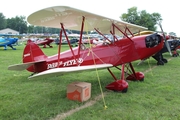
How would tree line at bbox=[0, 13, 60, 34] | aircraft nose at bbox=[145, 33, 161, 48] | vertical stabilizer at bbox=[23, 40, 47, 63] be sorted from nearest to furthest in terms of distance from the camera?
aircraft nose at bbox=[145, 33, 161, 48] < vertical stabilizer at bbox=[23, 40, 47, 63] < tree line at bbox=[0, 13, 60, 34]

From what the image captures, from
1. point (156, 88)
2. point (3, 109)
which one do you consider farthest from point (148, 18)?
point (3, 109)

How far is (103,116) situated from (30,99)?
2.19 m

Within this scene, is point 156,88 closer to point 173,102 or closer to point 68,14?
point 173,102

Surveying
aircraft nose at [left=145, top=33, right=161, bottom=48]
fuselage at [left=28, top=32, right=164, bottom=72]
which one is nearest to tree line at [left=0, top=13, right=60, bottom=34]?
fuselage at [left=28, top=32, right=164, bottom=72]

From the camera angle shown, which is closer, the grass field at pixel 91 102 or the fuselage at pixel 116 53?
the grass field at pixel 91 102

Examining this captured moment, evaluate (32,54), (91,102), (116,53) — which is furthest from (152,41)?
(32,54)

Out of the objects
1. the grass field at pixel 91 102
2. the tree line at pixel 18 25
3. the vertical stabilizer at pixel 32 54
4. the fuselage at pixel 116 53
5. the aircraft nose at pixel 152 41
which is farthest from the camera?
the tree line at pixel 18 25

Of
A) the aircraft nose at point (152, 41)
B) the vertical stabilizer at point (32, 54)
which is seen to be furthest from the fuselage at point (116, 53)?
the vertical stabilizer at point (32, 54)

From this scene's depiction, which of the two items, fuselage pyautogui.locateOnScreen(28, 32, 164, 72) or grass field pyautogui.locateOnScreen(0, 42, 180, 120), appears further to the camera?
fuselage pyautogui.locateOnScreen(28, 32, 164, 72)

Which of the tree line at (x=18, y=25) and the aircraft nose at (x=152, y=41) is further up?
the tree line at (x=18, y=25)

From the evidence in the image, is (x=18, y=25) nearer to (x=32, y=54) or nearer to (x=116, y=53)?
(x=32, y=54)

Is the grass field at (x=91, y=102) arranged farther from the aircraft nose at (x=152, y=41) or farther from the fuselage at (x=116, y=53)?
the aircraft nose at (x=152, y=41)

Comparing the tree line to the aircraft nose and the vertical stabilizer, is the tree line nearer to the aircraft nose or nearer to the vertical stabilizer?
the vertical stabilizer

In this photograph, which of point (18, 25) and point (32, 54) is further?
point (18, 25)
